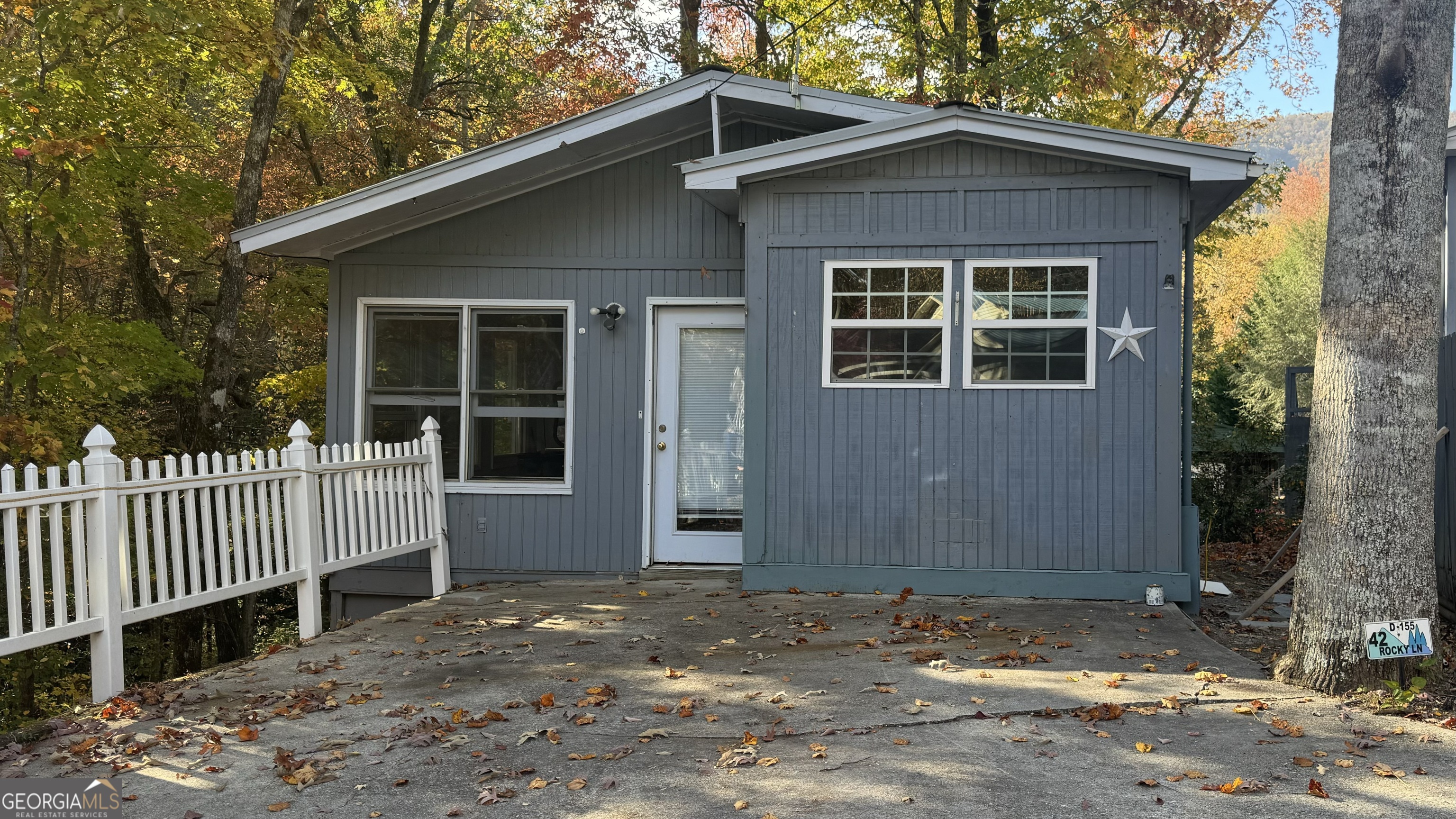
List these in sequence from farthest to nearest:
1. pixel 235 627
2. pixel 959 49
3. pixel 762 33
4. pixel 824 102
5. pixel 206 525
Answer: pixel 762 33 → pixel 959 49 → pixel 235 627 → pixel 824 102 → pixel 206 525

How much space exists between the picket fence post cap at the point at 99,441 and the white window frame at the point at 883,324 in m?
4.45

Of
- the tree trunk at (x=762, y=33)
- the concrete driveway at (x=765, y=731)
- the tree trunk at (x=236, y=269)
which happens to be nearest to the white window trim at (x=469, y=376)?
the concrete driveway at (x=765, y=731)

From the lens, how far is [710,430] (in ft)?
28.8

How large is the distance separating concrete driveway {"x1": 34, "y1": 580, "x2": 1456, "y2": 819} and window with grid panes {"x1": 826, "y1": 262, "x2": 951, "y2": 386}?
186 cm

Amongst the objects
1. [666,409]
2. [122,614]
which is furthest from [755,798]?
[666,409]

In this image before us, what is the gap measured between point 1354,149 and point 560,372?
5.93 meters

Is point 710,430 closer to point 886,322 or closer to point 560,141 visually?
point 886,322

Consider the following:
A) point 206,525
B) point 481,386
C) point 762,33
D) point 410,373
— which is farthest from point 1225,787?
point 762,33

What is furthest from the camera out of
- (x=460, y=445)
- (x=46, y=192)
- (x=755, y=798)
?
(x=46, y=192)

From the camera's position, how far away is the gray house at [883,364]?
7242 mm

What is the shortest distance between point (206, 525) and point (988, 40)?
1531 cm

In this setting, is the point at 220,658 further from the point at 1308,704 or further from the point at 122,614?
the point at 1308,704

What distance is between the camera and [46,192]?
10.5m

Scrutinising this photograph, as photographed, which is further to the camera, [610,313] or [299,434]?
[610,313]
